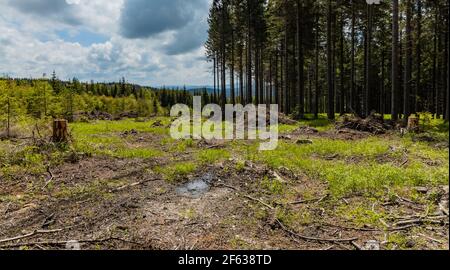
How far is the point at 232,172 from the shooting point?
9.46 meters

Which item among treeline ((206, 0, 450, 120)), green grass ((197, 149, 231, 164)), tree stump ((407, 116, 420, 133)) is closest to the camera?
green grass ((197, 149, 231, 164))

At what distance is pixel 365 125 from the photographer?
18094 millimetres

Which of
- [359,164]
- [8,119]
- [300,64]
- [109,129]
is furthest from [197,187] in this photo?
[300,64]

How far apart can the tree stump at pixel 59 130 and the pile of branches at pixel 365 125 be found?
13446 mm

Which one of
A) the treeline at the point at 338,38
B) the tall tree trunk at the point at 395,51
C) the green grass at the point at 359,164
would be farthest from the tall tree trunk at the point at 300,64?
the green grass at the point at 359,164

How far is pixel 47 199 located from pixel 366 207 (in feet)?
21.2

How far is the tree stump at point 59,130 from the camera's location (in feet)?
43.3

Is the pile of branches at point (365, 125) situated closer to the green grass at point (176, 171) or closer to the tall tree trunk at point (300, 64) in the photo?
the tall tree trunk at point (300, 64)

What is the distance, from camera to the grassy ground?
517 cm

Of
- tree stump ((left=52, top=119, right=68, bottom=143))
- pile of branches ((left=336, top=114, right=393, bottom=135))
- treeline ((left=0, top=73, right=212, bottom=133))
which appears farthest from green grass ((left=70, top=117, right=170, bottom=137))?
pile of branches ((left=336, top=114, right=393, bottom=135))

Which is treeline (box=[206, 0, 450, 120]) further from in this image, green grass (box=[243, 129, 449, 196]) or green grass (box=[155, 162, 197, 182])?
green grass (box=[155, 162, 197, 182])

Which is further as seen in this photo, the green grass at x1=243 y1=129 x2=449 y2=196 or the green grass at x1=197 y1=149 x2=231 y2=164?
the green grass at x1=197 y1=149 x2=231 y2=164

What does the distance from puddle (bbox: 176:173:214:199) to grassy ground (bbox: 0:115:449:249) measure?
20 centimetres
